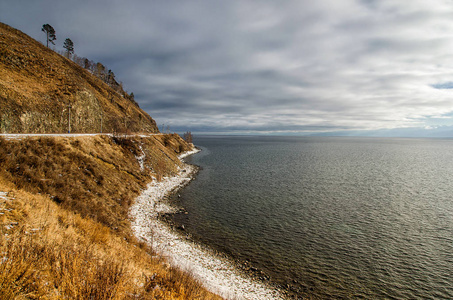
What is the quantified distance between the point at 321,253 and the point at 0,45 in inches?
3178

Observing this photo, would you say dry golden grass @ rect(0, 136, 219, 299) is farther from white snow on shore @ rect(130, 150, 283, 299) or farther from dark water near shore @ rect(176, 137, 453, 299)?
dark water near shore @ rect(176, 137, 453, 299)

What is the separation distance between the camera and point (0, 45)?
51.7m

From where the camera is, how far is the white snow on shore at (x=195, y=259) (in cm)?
1572

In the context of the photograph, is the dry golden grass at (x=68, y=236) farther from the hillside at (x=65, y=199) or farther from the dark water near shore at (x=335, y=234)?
the dark water near shore at (x=335, y=234)

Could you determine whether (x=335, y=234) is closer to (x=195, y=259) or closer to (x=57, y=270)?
(x=195, y=259)

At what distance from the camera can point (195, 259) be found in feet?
62.3

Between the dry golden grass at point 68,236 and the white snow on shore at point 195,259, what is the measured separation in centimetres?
200

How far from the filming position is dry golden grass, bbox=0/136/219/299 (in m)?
6.52

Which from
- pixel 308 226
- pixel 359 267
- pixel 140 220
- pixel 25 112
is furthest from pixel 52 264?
pixel 25 112

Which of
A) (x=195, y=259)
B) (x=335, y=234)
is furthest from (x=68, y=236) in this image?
(x=335, y=234)

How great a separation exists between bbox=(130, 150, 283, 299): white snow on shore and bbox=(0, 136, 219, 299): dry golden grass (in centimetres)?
200

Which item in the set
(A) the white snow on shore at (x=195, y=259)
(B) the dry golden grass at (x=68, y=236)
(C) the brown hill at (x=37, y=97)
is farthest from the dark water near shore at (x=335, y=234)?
(C) the brown hill at (x=37, y=97)

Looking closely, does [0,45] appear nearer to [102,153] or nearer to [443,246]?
[102,153]

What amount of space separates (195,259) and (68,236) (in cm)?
1118
